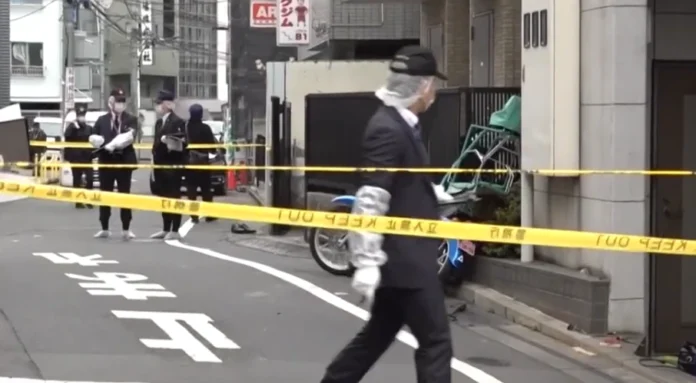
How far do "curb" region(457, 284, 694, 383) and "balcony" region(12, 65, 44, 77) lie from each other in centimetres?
5440

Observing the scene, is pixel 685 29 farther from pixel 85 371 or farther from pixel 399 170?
pixel 85 371

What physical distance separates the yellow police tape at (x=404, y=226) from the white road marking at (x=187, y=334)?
0.99m

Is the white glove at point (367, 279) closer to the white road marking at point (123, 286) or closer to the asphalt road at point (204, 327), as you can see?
the asphalt road at point (204, 327)

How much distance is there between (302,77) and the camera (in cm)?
1884

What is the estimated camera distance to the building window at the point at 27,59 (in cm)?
6131

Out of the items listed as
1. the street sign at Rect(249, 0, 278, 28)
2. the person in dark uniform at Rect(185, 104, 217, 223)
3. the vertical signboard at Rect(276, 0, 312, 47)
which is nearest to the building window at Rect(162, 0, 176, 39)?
the street sign at Rect(249, 0, 278, 28)

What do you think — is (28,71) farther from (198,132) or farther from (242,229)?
(242,229)

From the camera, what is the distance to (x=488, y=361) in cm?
812

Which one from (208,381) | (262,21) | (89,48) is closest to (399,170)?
(208,381)

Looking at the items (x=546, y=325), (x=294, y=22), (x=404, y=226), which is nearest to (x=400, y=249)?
(x=404, y=226)

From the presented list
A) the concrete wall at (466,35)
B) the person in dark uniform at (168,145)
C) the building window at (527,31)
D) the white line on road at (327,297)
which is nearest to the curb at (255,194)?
the concrete wall at (466,35)

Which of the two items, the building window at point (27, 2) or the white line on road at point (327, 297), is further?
the building window at point (27, 2)

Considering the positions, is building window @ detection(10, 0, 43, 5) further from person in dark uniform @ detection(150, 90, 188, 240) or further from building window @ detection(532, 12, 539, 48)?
building window @ detection(532, 12, 539, 48)

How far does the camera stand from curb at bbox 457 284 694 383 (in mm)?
7748
